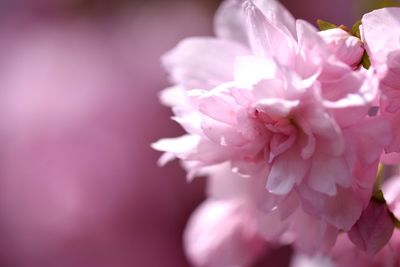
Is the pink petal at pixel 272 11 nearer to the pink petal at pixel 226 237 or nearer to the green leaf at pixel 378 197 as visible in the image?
the green leaf at pixel 378 197

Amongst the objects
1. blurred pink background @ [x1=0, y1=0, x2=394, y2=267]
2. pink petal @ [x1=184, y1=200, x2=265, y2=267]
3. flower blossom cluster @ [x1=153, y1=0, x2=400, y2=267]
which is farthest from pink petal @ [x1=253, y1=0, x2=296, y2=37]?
blurred pink background @ [x1=0, y1=0, x2=394, y2=267]

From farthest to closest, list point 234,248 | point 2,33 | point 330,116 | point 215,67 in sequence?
point 2,33, point 234,248, point 215,67, point 330,116

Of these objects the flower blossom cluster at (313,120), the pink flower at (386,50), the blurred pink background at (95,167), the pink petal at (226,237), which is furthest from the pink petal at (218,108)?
the blurred pink background at (95,167)

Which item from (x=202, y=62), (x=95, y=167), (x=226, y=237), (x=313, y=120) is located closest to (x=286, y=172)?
(x=313, y=120)

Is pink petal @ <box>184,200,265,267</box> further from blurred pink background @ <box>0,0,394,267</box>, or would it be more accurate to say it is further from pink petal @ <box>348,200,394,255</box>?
blurred pink background @ <box>0,0,394,267</box>

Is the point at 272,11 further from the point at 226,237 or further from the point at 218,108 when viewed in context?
the point at 226,237

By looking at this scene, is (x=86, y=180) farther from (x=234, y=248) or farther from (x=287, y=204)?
(x=287, y=204)

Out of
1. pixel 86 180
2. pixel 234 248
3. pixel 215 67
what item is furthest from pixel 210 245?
pixel 86 180
